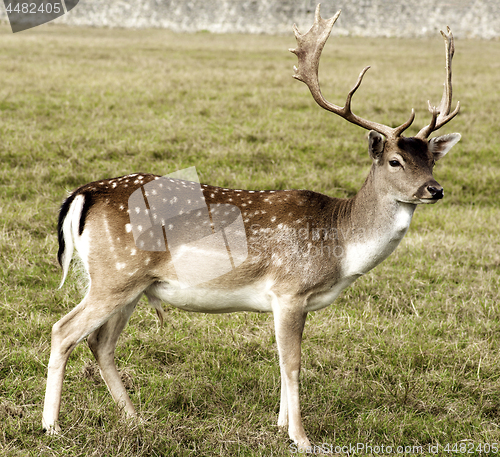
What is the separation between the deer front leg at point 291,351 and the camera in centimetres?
310

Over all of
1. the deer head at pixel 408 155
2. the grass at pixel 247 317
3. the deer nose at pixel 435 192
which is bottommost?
the grass at pixel 247 317

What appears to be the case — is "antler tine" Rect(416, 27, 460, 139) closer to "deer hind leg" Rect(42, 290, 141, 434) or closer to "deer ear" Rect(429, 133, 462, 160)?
"deer ear" Rect(429, 133, 462, 160)

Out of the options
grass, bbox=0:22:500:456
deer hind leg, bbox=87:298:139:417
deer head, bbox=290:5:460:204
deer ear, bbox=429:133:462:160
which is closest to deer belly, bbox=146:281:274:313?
deer hind leg, bbox=87:298:139:417

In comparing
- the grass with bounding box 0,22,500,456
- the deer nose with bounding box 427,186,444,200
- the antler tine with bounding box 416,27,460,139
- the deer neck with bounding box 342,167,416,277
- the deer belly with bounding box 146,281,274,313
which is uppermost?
the antler tine with bounding box 416,27,460,139

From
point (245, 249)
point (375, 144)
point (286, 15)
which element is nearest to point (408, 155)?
point (375, 144)

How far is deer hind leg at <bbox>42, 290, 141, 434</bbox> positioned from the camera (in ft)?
9.90

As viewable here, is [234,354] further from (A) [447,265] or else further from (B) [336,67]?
(B) [336,67]

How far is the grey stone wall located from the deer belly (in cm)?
4205

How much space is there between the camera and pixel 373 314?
4.42 meters

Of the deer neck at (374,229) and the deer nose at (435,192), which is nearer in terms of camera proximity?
the deer nose at (435,192)

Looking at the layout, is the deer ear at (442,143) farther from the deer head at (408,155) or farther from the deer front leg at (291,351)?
the deer front leg at (291,351)

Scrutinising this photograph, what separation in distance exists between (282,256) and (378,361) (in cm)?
124

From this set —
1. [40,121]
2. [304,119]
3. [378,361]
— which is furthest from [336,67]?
[378,361]

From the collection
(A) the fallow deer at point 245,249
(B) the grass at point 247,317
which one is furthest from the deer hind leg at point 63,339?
(B) the grass at point 247,317
